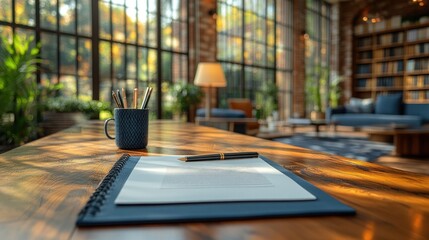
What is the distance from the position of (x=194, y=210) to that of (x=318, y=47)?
36.3 ft

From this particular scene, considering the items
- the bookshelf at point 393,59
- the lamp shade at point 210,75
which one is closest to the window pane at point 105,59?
the lamp shade at point 210,75

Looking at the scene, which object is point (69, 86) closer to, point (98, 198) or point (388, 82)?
point (98, 198)

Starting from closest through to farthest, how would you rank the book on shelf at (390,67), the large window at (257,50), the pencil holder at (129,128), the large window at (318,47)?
the pencil holder at (129,128), the large window at (257,50), the book on shelf at (390,67), the large window at (318,47)

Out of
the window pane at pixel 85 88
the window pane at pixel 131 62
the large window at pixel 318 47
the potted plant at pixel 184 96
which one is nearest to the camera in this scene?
the window pane at pixel 85 88

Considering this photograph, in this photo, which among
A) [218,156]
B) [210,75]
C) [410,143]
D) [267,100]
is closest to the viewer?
[218,156]

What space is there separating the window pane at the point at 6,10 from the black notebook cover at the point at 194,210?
17.6 feet

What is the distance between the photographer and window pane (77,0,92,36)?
562 cm

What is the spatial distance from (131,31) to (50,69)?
1704 millimetres

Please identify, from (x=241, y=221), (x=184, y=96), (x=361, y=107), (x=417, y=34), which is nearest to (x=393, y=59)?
(x=417, y=34)

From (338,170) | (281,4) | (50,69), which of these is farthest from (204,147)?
(281,4)

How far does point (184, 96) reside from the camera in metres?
6.41

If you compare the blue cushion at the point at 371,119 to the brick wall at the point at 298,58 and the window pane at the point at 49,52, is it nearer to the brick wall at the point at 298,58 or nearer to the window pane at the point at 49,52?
the brick wall at the point at 298,58

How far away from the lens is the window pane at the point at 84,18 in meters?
5.62

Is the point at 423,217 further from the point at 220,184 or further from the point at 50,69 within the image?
the point at 50,69
